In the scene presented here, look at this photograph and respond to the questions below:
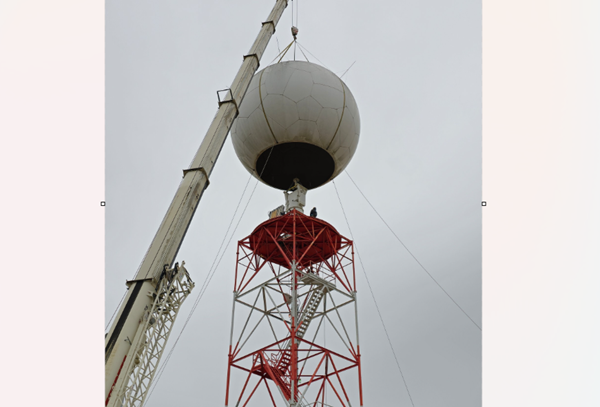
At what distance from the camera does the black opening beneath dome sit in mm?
20812

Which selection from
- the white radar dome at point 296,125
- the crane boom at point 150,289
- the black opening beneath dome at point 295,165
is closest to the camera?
the crane boom at point 150,289

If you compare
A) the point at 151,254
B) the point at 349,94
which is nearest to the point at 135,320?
the point at 151,254

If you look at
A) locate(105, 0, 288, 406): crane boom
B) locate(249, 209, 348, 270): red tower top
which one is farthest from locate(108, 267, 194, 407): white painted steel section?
locate(249, 209, 348, 270): red tower top

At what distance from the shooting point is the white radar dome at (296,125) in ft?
66.3

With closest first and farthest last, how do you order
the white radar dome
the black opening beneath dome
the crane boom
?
the crane boom, the white radar dome, the black opening beneath dome

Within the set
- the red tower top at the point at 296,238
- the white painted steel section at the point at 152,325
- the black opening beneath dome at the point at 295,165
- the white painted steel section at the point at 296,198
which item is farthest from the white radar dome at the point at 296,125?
the white painted steel section at the point at 152,325

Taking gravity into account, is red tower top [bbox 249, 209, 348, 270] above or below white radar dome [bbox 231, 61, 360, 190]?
below

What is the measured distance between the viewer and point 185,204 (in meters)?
10.8

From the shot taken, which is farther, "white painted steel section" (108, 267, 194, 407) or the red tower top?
the red tower top

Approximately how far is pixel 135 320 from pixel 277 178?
13315 millimetres

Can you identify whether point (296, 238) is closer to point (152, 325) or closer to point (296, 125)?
point (296, 125)

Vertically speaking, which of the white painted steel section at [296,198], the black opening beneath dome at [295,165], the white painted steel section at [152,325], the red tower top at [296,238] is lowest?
the white painted steel section at [152,325]

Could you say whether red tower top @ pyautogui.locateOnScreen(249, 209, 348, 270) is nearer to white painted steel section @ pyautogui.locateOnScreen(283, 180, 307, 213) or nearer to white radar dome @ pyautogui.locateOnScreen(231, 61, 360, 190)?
white painted steel section @ pyautogui.locateOnScreen(283, 180, 307, 213)

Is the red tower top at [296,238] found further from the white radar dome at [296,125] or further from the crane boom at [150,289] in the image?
the crane boom at [150,289]
